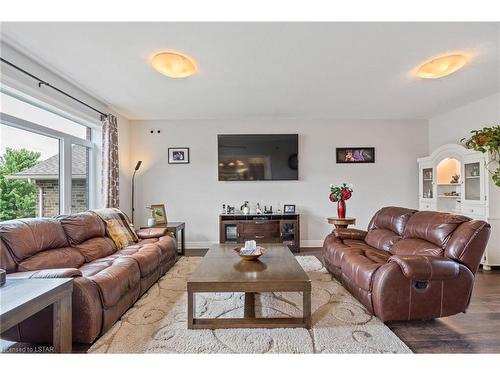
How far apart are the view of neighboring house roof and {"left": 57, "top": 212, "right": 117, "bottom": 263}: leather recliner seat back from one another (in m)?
0.68

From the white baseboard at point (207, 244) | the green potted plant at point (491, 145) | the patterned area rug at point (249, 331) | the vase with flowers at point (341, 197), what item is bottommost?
the patterned area rug at point (249, 331)

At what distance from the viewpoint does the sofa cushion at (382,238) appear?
2.94 meters

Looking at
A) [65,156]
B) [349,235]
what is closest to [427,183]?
[349,235]

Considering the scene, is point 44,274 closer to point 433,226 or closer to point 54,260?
point 54,260

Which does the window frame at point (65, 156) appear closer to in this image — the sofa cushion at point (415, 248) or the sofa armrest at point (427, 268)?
the sofa armrest at point (427, 268)

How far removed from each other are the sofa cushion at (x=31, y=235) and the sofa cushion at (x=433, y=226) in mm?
3489

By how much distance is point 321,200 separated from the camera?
510cm

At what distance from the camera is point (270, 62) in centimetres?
275

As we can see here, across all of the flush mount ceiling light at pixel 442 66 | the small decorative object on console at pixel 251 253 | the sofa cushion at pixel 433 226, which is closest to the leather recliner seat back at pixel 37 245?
the small decorative object on console at pixel 251 253

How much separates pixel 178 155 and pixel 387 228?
3.77 meters

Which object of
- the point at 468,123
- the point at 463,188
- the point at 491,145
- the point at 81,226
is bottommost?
A: the point at 81,226

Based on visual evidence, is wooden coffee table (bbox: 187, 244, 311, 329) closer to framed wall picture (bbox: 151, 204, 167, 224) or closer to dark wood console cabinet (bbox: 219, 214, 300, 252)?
dark wood console cabinet (bbox: 219, 214, 300, 252)
